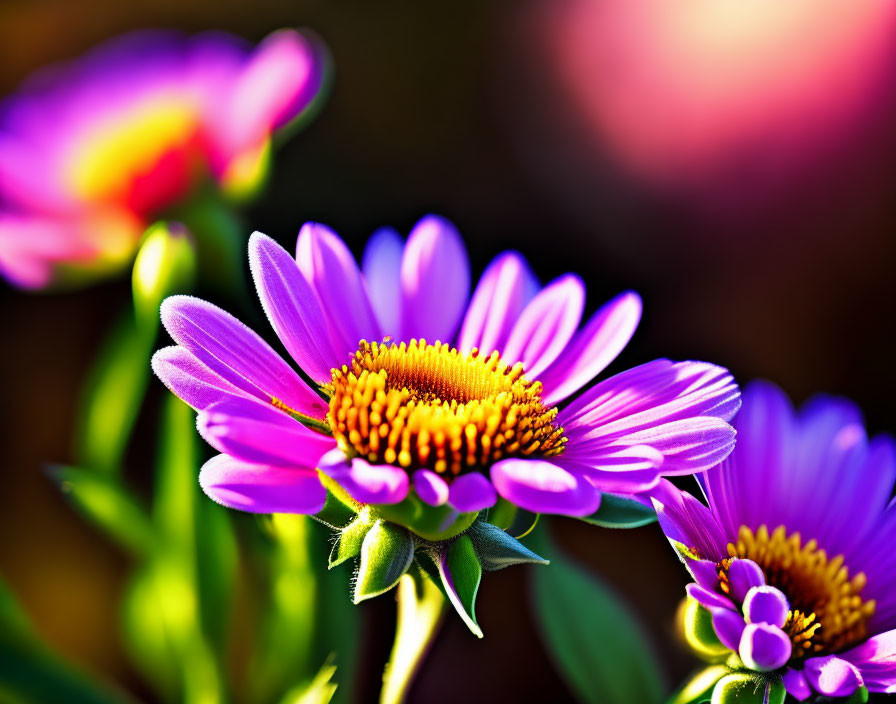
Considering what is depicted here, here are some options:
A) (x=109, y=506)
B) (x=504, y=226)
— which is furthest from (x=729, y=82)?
(x=109, y=506)

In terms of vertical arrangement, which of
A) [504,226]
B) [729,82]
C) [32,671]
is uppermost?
[729,82]

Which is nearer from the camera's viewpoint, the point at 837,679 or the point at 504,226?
the point at 837,679

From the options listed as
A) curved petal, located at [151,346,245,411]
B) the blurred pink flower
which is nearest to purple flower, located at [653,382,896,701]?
curved petal, located at [151,346,245,411]

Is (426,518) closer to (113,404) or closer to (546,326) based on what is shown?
(546,326)

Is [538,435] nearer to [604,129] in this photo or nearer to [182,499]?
[182,499]

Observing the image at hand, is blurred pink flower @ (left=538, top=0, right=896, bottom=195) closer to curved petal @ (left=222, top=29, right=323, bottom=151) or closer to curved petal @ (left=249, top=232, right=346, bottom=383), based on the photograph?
curved petal @ (left=222, top=29, right=323, bottom=151)
